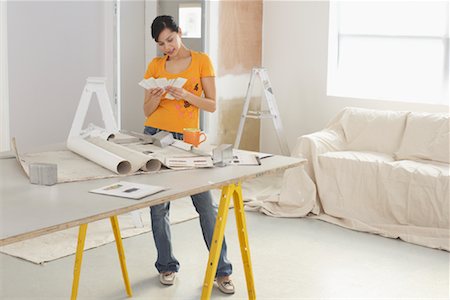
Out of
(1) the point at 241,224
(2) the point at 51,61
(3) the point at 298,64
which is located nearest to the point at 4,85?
(2) the point at 51,61

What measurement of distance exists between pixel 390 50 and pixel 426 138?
1.26 m

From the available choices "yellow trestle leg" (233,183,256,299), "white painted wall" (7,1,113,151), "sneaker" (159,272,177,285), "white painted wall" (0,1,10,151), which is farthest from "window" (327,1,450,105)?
"yellow trestle leg" (233,183,256,299)

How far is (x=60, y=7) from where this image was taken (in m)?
5.47

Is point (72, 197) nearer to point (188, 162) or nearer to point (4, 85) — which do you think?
point (188, 162)

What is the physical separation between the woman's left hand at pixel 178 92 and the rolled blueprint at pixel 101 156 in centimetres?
57

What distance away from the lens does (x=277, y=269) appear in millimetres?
4016

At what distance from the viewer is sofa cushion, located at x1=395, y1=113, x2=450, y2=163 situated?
16.0 ft

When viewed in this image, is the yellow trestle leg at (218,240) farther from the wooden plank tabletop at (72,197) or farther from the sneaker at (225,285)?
the sneaker at (225,285)

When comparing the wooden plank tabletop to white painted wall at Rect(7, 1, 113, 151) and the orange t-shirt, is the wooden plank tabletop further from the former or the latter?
white painted wall at Rect(7, 1, 113, 151)

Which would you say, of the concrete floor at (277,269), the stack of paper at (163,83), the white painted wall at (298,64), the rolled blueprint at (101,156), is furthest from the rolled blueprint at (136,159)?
the white painted wall at (298,64)

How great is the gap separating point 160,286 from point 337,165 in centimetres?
177

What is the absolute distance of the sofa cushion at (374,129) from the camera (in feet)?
17.1

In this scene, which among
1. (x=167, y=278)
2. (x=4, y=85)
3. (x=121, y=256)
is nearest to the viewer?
(x=121, y=256)

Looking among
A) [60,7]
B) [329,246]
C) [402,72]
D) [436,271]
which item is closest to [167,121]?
[329,246]
